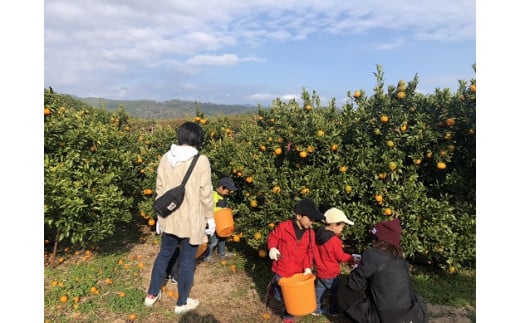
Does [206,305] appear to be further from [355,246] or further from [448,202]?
[448,202]

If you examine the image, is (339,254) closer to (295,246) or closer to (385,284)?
(295,246)

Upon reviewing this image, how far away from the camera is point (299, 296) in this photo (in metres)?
3.19

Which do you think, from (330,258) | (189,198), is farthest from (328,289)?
(189,198)

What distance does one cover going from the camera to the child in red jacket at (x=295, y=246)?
3.43 meters

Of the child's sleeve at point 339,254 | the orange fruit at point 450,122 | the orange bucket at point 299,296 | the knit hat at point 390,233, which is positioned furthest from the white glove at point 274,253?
the orange fruit at point 450,122

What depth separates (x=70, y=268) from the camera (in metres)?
4.74

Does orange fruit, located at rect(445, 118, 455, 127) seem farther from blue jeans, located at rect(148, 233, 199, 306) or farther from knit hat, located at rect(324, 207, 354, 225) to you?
blue jeans, located at rect(148, 233, 199, 306)

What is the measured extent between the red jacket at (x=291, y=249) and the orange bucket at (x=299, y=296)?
220mm

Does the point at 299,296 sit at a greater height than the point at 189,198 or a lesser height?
lesser

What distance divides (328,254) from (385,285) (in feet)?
2.36

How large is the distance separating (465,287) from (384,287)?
2.01m

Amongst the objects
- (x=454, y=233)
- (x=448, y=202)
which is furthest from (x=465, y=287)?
(x=448, y=202)

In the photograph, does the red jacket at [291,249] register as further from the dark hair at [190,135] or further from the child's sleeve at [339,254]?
the dark hair at [190,135]

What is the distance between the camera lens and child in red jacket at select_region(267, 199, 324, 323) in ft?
11.2
